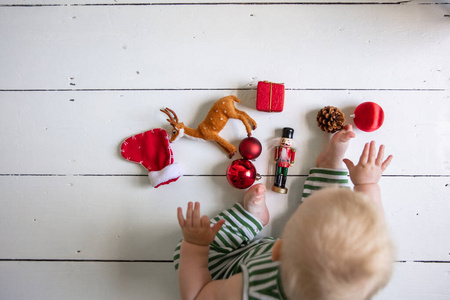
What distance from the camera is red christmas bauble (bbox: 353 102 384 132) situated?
68 centimetres

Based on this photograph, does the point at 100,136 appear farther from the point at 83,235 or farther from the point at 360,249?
the point at 360,249

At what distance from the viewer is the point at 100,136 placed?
739 millimetres

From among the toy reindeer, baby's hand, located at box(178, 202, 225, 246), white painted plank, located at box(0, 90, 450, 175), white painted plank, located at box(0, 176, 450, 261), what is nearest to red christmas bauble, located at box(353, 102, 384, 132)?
white painted plank, located at box(0, 90, 450, 175)

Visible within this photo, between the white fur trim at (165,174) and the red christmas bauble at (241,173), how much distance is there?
0.12m

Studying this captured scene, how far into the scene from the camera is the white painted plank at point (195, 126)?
729 mm

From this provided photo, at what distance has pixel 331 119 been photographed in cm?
68

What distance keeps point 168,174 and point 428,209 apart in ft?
2.07

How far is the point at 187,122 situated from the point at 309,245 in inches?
16.4

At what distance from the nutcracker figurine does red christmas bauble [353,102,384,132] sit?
16cm

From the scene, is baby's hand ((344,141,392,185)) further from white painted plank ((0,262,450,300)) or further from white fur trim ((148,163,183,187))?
white fur trim ((148,163,183,187))

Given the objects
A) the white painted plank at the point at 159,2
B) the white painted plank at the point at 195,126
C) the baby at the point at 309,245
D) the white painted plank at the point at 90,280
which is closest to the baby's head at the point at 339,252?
the baby at the point at 309,245

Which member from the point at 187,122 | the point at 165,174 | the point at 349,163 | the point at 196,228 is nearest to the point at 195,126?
the point at 187,122

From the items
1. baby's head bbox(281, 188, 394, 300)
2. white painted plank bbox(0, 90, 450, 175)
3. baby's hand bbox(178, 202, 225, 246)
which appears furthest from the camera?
white painted plank bbox(0, 90, 450, 175)

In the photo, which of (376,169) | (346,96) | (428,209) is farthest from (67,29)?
(428,209)
